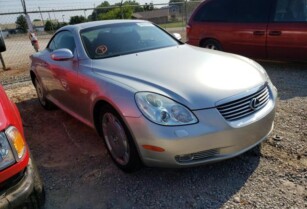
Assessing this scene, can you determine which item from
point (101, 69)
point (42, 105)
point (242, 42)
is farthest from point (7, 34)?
point (101, 69)

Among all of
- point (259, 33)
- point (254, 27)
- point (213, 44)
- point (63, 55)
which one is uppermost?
point (63, 55)

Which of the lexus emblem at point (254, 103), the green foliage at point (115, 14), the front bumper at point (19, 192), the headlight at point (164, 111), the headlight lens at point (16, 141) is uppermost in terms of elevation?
the headlight lens at point (16, 141)

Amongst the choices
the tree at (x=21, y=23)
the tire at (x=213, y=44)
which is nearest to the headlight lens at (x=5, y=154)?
the tire at (x=213, y=44)

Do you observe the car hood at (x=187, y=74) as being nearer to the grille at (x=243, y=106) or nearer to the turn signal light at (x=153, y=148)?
the grille at (x=243, y=106)

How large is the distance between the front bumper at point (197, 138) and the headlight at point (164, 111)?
46mm

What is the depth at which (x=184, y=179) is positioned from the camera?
120 inches

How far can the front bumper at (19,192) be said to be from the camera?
2.06 metres

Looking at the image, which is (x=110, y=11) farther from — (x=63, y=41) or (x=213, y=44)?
(x=63, y=41)

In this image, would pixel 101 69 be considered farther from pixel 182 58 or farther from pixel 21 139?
pixel 21 139

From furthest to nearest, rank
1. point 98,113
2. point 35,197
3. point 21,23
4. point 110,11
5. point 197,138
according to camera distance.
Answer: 1. point 110,11
2. point 21,23
3. point 98,113
4. point 197,138
5. point 35,197

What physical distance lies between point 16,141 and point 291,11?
5990 millimetres

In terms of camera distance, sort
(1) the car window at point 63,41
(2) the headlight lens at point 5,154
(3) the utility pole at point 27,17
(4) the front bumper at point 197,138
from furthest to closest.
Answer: (3) the utility pole at point 27,17 → (1) the car window at point 63,41 → (4) the front bumper at point 197,138 → (2) the headlight lens at point 5,154

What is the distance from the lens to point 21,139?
7.24 feet

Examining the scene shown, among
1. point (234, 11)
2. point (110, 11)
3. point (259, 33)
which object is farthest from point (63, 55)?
point (110, 11)
